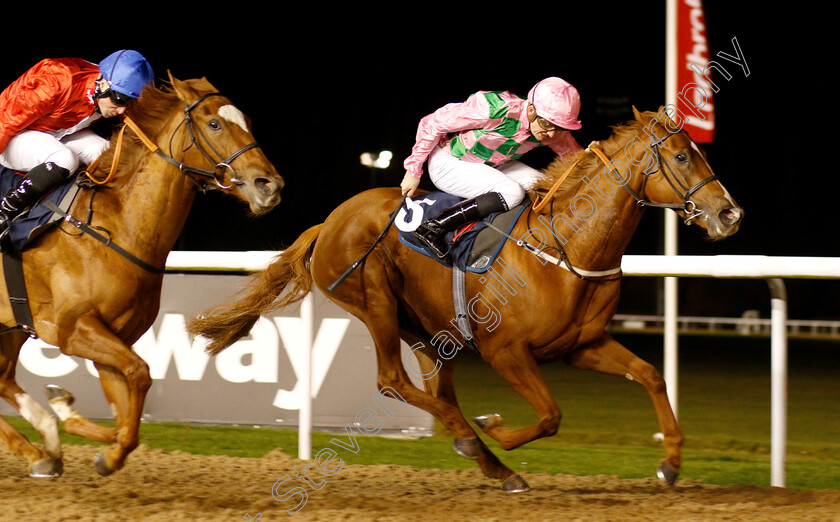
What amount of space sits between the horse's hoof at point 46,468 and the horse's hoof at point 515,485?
1715mm

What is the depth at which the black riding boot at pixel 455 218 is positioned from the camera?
3.63 m

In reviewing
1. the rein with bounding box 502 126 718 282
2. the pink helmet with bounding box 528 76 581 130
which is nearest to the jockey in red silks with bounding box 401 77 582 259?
the pink helmet with bounding box 528 76 581 130

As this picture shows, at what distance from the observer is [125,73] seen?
3402 mm

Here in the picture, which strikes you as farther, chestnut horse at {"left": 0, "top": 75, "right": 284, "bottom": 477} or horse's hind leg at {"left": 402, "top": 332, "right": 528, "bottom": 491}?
horse's hind leg at {"left": 402, "top": 332, "right": 528, "bottom": 491}

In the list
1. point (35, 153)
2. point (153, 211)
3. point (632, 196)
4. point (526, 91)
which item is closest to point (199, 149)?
point (153, 211)

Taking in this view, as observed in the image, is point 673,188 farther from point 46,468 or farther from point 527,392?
point 46,468

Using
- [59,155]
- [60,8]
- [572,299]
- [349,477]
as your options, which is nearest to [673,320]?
[572,299]

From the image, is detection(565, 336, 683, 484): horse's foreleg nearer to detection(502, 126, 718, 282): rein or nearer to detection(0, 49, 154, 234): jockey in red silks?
detection(502, 126, 718, 282): rein

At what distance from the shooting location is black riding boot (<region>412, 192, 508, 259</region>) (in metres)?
3.63

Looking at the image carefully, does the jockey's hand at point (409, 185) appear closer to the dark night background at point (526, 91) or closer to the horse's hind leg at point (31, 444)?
the horse's hind leg at point (31, 444)

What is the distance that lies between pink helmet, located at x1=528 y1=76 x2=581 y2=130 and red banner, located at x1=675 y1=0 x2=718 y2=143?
61.1 inches

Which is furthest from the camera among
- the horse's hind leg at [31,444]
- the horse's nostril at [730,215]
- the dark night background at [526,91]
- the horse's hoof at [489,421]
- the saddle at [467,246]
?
the dark night background at [526,91]

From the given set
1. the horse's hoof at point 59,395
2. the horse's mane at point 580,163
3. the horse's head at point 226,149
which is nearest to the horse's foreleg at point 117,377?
the horse's hoof at point 59,395

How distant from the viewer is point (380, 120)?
812 inches
